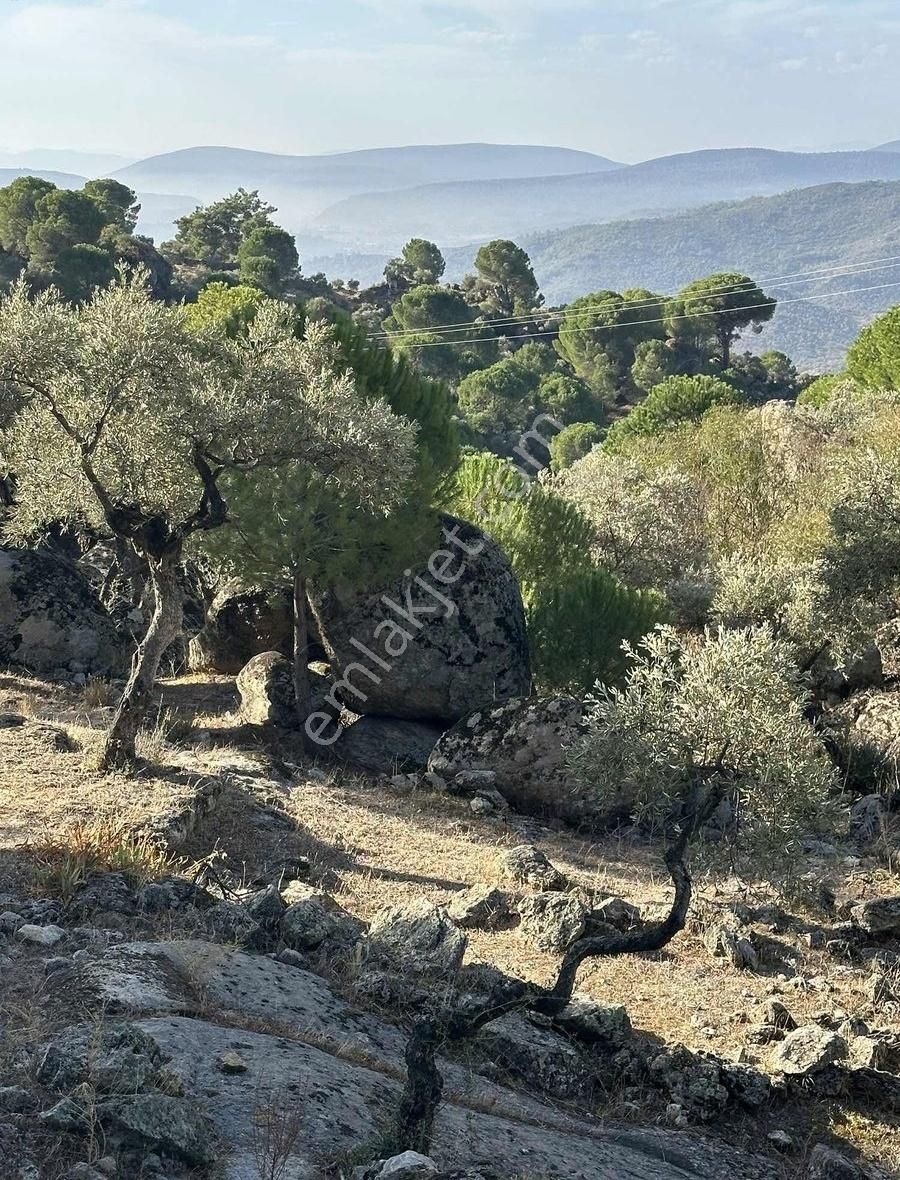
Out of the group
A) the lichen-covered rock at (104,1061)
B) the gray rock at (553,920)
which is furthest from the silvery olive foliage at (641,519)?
the lichen-covered rock at (104,1061)

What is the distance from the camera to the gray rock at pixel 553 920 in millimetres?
12930

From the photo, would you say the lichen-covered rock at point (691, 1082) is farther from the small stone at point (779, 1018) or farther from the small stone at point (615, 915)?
the small stone at point (615, 915)

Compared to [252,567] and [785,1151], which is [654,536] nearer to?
[252,567]

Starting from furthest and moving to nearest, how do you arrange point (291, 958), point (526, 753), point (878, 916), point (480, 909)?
point (526, 753) < point (878, 916) < point (480, 909) < point (291, 958)

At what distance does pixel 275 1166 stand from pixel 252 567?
16.3m

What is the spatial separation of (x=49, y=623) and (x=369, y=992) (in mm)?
14962

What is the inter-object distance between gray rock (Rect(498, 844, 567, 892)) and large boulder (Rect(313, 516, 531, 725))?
7.64m

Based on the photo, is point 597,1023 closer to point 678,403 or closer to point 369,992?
point 369,992

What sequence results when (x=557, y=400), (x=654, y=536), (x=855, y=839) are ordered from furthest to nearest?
(x=557, y=400), (x=654, y=536), (x=855, y=839)

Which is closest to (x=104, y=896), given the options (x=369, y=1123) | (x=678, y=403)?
(x=369, y=1123)

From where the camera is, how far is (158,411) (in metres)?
15.8

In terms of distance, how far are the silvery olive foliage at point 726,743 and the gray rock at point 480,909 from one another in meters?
1.79

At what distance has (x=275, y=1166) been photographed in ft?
21.1

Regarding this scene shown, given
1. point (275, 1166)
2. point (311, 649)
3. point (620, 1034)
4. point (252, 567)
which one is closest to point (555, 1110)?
point (620, 1034)
